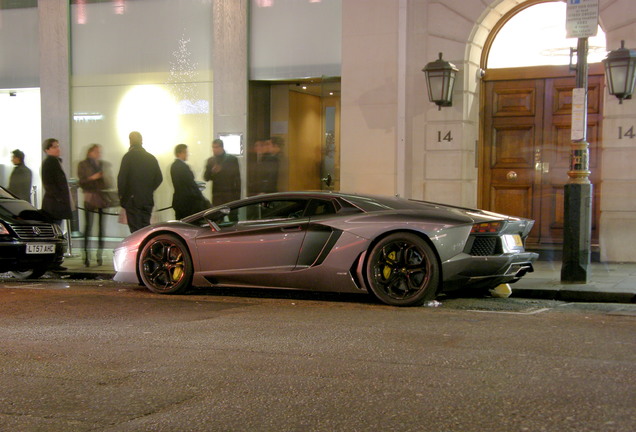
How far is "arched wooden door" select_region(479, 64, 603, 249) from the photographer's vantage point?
42.8 feet

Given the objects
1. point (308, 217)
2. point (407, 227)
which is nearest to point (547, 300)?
point (407, 227)

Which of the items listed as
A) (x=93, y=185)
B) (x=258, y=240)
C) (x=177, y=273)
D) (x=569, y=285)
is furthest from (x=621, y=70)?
(x=93, y=185)

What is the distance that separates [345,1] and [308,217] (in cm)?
660

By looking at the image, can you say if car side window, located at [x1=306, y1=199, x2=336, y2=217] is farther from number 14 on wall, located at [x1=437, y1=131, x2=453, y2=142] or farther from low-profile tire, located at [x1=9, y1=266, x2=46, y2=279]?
number 14 on wall, located at [x1=437, y1=131, x2=453, y2=142]

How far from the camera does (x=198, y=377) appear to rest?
5.01 metres

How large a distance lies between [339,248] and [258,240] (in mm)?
970

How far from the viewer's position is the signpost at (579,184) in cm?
970

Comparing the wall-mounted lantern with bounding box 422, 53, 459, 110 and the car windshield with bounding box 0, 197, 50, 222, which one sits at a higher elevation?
the wall-mounted lantern with bounding box 422, 53, 459, 110

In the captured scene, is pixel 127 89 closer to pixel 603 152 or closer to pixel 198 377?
pixel 603 152

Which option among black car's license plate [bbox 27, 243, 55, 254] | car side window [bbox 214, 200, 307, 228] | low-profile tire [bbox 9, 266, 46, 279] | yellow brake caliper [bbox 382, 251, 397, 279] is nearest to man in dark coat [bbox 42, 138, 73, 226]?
low-profile tire [bbox 9, 266, 46, 279]

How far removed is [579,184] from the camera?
978 cm

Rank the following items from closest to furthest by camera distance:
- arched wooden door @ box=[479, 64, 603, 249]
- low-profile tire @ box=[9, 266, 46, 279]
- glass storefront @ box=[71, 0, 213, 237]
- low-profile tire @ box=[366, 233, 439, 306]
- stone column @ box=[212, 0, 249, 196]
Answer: low-profile tire @ box=[366, 233, 439, 306], low-profile tire @ box=[9, 266, 46, 279], arched wooden door @ box=[479, 64, 603, 249], stone column @ box=[212, 0, 249, 196], glass storefront @ box=[71, 0, 213, 237]

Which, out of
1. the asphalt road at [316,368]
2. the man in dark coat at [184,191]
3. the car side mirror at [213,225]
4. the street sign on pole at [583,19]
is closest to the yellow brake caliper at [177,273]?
the car side mirror at [213,225]

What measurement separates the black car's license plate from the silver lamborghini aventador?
2.05 meters
